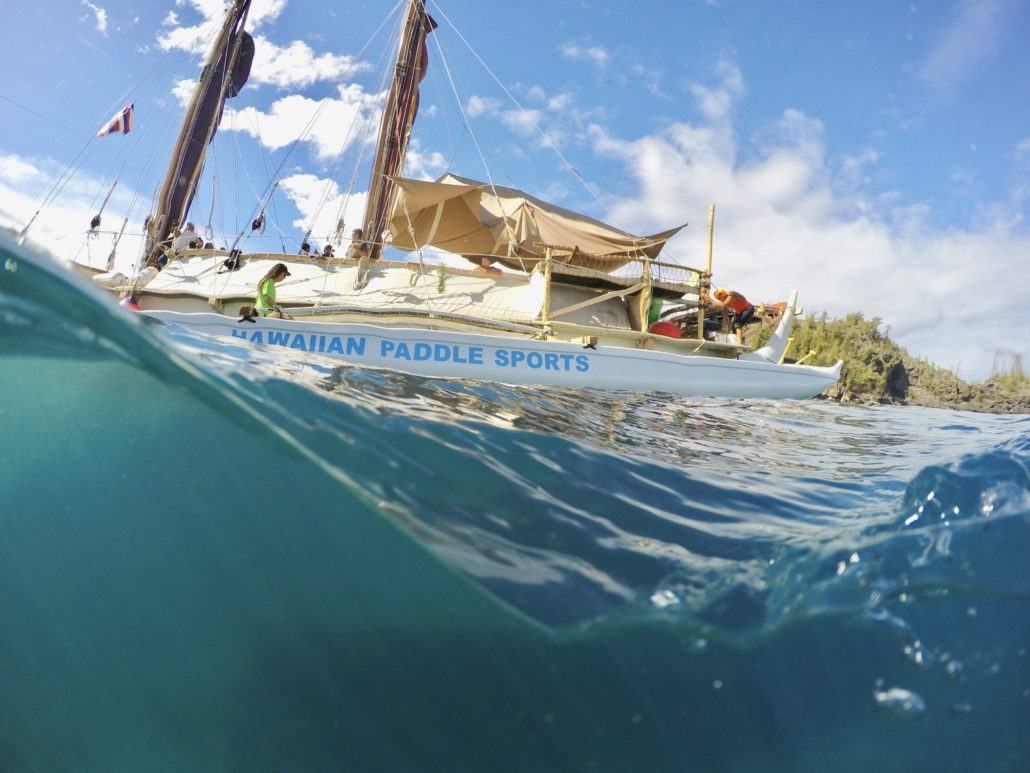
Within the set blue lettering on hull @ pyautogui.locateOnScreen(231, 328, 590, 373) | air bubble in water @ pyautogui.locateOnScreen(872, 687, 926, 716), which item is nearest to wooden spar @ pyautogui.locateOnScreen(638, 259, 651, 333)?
blue lettering on hull @ pyautogui.locateOnScreen(231, 328, 590, 373)

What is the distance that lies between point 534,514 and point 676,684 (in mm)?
736

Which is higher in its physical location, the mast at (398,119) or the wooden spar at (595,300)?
the mast at (398,119)

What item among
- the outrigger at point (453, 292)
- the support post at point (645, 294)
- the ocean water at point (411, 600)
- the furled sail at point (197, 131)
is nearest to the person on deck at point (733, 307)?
A: the outrigger at point (453, 292)

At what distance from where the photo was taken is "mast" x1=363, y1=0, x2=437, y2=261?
42.2ft

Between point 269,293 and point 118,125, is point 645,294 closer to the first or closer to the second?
point 269,293

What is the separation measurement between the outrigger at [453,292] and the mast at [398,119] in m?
0.04

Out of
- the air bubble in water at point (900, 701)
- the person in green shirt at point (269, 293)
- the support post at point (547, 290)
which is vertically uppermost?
the support post at point (547, 290)

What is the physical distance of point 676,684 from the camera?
1.56 metres

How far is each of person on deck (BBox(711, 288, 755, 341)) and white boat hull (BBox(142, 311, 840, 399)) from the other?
200 cm

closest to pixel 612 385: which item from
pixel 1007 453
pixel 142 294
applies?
pixel 1007 453

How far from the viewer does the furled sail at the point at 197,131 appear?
14544mm

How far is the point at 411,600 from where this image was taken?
1738 mm

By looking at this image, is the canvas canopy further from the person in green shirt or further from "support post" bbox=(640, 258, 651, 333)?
the person in green shirt

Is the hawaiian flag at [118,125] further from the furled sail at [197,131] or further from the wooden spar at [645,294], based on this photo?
the wooden spar at [645,294]
